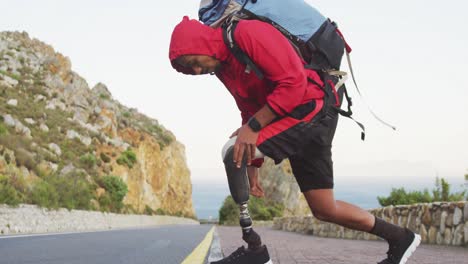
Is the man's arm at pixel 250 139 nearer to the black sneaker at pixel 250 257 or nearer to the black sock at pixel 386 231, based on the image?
the black sneaker at pixel 250 257

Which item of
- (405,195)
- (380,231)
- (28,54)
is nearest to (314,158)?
(380,231)

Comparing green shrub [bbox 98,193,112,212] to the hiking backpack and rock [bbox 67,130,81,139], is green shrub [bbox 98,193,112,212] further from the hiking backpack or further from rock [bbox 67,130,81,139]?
the hiking backpack

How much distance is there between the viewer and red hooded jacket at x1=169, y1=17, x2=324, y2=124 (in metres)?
3.19

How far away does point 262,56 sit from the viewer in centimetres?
319

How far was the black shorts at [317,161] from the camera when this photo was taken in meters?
3.49

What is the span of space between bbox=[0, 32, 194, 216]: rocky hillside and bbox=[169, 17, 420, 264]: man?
53.7ft

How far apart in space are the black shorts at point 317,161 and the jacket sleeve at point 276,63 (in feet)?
1.08

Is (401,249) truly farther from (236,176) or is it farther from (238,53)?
(238,53)

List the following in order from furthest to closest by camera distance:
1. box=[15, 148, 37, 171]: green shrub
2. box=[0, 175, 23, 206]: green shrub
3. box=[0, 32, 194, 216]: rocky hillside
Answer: box=[0, 32, 194, 216]: rocky hillside → box=[15, 148, 37, 171]: green shrub → box=[0, 175, 23, 206]: green shrub

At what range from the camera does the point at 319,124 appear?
342 centimetres

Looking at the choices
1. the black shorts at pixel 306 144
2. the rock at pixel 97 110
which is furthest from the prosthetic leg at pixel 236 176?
the rock at pixel 97 110

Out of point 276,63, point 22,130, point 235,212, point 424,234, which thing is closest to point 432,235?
point 424,234

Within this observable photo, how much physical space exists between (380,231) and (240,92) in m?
1.41

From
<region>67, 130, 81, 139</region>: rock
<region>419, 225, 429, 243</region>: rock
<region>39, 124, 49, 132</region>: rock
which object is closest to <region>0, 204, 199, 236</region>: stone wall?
<region>419, 225, 429, 243</region>: rock
